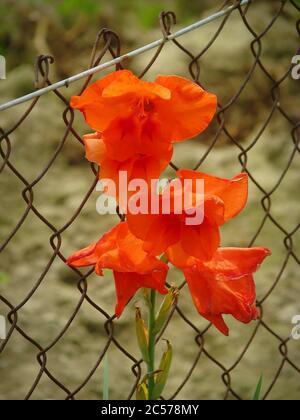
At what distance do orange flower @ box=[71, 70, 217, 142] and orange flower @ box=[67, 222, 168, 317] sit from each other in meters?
0.12

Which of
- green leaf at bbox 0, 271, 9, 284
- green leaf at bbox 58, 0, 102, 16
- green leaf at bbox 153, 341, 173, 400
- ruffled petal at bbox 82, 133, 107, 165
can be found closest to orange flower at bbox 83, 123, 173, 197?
ruffled petal at bbox 82, 133, 107, 165

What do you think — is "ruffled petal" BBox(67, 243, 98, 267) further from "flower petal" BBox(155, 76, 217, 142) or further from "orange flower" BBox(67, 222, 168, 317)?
"flower petal" BBox(155, 76, 217, 142)

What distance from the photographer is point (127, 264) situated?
41.9 inches

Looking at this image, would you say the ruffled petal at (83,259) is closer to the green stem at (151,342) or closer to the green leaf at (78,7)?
the green stem at (151,342)

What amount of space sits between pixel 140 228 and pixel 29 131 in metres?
2.23

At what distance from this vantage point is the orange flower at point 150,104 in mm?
1021

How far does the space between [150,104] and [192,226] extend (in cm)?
15

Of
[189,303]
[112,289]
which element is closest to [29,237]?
[112,289]

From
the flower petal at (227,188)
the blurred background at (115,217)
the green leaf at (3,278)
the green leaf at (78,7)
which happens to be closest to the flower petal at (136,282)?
the flower petal at (227,188)

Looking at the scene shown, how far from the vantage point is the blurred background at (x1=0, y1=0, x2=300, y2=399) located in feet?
7.47

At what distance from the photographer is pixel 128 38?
3.99 meters

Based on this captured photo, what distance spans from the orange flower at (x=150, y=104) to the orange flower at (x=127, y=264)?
12cm

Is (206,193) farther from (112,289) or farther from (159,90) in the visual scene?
(112,289)

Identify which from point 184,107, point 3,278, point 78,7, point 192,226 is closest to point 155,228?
point 192,226
